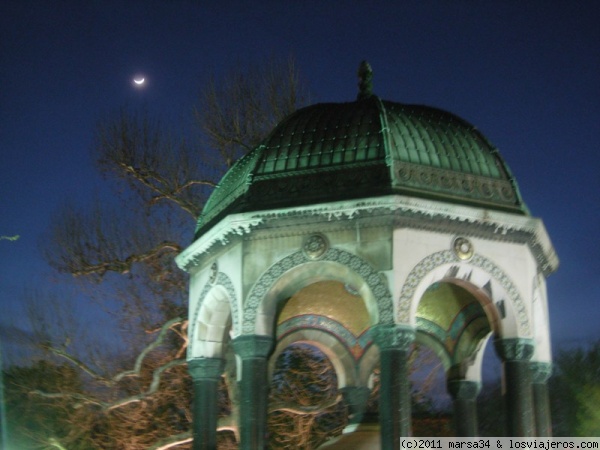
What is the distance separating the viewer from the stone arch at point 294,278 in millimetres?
15398

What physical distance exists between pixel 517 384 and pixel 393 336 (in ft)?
7.66

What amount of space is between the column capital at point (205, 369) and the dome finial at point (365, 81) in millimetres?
5225

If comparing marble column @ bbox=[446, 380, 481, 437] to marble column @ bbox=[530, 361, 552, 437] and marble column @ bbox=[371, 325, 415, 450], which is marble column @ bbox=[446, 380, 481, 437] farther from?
marble column @ bbox=[371, 325, 415, 450]

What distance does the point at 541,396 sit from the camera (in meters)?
17.0

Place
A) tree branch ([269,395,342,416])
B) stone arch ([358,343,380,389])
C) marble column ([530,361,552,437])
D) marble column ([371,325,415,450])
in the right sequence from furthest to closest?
tree branch ([269,395,342,416]) → stone arch ([358,343,380,389]) → marble column ([530,361,552,437]) → marble column ([371,325,415,450])

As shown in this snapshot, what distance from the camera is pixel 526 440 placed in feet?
51.1

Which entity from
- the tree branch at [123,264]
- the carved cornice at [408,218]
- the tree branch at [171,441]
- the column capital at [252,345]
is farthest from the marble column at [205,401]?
the tree branch at [123,264]

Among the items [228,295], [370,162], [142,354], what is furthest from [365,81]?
[142,354]

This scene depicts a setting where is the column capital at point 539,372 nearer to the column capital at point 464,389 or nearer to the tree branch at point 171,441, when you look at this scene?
the column capital at point 464,389

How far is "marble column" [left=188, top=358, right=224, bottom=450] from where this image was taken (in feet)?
55.7

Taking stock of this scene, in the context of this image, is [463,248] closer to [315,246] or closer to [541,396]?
[315,246]

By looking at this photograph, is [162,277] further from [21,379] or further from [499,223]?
[499,223]

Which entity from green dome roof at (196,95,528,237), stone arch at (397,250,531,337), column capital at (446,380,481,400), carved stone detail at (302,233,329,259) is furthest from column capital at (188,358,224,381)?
column capital at (446,380,481,400)

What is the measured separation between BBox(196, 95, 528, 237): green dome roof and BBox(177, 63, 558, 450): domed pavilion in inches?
0.9
